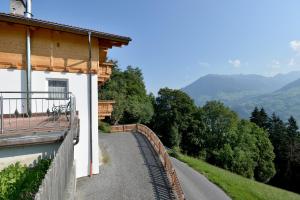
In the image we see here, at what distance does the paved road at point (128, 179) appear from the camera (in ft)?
48.9

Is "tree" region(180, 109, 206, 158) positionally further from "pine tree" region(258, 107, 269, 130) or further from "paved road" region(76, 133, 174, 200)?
"paved road" region(76, 133, 174, 200)

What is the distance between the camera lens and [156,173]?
19.0m

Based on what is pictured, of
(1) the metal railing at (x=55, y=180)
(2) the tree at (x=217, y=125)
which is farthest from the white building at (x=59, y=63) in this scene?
(2) the tree at (x=217, y=125)

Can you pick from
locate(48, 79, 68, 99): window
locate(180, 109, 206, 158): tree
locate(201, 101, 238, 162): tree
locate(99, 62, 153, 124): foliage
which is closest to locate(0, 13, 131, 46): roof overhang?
locate(48, 79, 68, 99): window

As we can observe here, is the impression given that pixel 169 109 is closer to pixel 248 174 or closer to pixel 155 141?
pixel 248 174

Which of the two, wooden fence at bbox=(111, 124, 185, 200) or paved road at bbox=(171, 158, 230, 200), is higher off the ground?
wooden fence at bbox=(111, 124, 185, 200)

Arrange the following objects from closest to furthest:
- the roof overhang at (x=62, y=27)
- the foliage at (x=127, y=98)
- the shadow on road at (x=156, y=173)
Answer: the roof overhang at (x=62, y=27) → the shadow on road at (x=156, y=173) → the foliage at (x=127, y=98)

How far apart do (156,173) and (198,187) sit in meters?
4.83

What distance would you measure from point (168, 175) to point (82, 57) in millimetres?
8851

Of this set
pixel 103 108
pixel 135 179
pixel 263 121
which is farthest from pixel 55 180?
pixel 263 121

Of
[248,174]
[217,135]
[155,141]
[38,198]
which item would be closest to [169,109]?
[217,135]

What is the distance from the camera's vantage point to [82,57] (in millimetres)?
16594

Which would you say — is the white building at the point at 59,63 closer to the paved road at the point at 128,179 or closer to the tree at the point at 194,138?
the paved road at the point at 128,179

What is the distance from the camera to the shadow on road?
52.7ft
